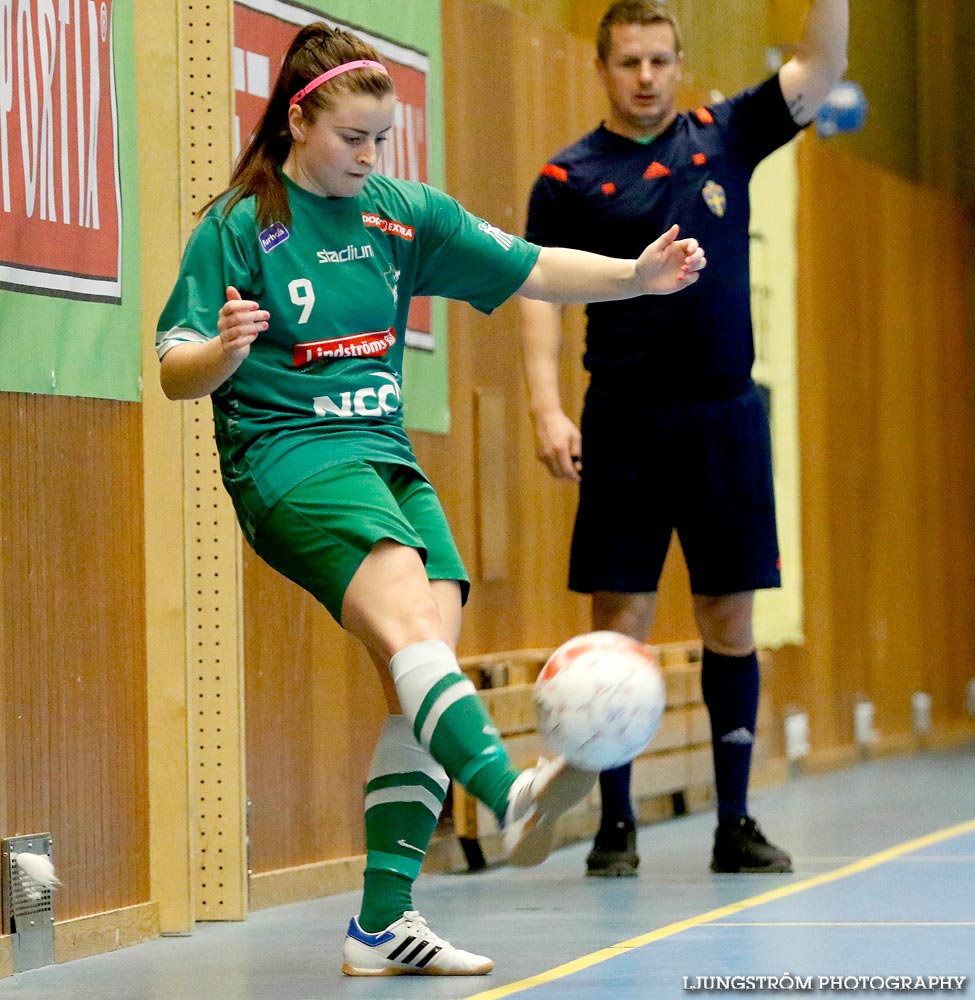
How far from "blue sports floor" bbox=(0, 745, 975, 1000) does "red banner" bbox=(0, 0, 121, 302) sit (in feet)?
4.53

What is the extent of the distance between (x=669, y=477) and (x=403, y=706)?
177 cm

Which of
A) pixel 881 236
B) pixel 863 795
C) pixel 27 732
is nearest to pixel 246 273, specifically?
pixel 27 732

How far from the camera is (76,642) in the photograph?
3.98 meters

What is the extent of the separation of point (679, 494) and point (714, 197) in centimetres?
74

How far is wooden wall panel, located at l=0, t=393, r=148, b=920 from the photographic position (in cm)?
379

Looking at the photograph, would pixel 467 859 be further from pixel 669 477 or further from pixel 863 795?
pixel 863 795

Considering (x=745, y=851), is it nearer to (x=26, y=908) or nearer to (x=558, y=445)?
(x=558, y=445)

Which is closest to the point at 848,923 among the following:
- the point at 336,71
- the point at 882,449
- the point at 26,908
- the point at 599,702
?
the point at 599,702

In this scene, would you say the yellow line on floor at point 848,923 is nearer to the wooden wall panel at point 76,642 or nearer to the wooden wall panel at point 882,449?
the wooden wall panel at point 76,642

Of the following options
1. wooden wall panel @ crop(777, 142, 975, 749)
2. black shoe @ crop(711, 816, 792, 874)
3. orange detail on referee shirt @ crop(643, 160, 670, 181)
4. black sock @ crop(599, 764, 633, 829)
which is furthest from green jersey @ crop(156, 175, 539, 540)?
wooden wall panel @ crop(777, 142, 975, 749)

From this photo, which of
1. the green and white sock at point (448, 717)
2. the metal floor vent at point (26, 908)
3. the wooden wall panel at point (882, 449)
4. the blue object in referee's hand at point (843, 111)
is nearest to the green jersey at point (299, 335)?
the green and white sock at point (448, 717)

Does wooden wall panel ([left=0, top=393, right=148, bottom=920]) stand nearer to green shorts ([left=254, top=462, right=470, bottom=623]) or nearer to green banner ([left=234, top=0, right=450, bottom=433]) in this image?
green shorts ([left=254, top=462, right=470, bottom=623])

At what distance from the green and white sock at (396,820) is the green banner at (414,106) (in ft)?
5.57

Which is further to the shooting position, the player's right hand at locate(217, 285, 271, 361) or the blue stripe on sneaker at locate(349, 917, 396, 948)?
the blue stripe on sneaker at locate(349, 917, 396, 948)
